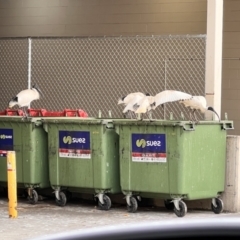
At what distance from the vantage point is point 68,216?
37.0 feet

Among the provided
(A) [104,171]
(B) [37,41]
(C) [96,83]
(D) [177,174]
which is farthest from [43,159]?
(B) [37,41]

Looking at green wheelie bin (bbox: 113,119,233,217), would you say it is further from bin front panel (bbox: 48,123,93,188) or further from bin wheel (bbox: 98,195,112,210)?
bin front panel (bbox: 48,123,93,188)

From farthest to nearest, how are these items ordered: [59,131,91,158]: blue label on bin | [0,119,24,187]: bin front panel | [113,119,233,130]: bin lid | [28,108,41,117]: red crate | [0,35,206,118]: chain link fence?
[0,35,206,118]: chain link fence
[28,108,41,117]: red crate
[0,119,24,187]: bin front panel
[59,131,91,158]: blue label on bin
[113,119,233,130]: bin lid

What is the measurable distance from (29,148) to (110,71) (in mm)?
5870

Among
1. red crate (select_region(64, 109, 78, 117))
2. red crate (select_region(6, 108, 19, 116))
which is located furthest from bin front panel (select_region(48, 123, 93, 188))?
red crate (select_region(6, 108, 19, 116))

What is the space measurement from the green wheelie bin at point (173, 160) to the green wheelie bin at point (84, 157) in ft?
0.84

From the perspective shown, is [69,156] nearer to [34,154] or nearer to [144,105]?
[34,154]

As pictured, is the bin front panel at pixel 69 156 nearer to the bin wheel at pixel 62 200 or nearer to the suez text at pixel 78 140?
the suez text at pixel 78 140

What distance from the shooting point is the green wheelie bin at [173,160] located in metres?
10.8

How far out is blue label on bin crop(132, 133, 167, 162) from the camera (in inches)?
431

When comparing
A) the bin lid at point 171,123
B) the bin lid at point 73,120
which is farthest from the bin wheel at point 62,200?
the bin lid at point 171,123

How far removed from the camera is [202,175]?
11164 millimetres

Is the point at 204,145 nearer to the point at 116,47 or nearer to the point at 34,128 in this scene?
the point at 34,128

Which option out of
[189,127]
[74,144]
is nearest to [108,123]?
[74,144]
